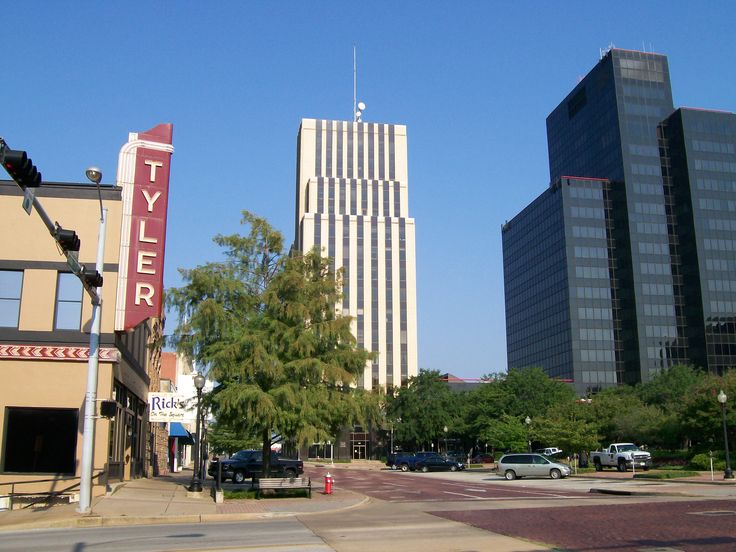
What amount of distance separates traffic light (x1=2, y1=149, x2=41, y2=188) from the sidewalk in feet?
35.5

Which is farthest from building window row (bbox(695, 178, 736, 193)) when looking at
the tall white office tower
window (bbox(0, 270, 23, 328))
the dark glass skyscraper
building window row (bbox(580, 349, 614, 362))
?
window (bbox(0, 270, 23, 328))

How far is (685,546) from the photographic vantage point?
43.4ft

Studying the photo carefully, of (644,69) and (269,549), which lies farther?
(644,69)

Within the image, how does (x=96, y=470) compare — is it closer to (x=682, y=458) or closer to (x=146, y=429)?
(x=146, y=429)

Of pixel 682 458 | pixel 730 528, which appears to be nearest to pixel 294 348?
pixel 730 528

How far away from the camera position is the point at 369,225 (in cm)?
13225

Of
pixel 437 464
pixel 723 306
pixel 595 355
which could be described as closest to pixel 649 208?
Result: pixel 723 306

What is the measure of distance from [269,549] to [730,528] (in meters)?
10.0

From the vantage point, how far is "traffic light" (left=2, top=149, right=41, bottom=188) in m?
11.2

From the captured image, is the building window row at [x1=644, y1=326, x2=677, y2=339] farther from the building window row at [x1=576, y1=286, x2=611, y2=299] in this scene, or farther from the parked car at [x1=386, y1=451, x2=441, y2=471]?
the parked car at [x1=386, y1=451, x2=441, y2=471]

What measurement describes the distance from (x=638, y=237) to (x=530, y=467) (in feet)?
331

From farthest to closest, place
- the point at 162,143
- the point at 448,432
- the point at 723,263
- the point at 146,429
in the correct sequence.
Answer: the point at 723,263
the point at 448,432
the point at 146,429
the point at 162,143

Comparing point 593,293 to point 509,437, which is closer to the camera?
point 509,437

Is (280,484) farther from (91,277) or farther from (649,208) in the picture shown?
(649,208)
